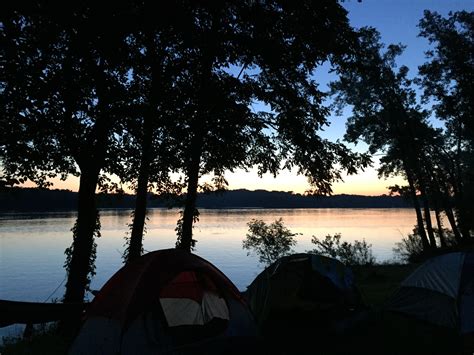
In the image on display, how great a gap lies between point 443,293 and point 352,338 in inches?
91.3

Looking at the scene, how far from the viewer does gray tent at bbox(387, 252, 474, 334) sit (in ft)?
28.6

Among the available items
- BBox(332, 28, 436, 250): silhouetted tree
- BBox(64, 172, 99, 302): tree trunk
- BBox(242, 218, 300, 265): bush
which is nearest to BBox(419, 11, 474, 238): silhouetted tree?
BBox(332, 28, 436, 250): silhouetted tree

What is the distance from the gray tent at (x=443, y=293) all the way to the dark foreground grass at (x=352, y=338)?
1.12 feet

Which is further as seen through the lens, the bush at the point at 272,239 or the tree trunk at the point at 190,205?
the bush at the point at 272,239

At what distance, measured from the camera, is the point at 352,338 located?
29.8 ft

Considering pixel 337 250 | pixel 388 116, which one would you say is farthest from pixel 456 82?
pixel 337 250

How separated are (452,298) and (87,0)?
10095 millimetres

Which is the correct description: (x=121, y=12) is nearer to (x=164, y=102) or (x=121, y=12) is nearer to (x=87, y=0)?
(x=87, y=0)

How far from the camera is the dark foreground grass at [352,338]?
27.1 ft

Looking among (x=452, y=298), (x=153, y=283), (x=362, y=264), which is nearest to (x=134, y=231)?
(x=153, y=283)

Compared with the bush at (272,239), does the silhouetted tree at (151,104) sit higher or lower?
higher

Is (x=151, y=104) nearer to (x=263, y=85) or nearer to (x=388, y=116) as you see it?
(x=263, y=85)

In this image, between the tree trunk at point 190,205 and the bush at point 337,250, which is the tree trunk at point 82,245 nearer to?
the tree trunk at point 190,205

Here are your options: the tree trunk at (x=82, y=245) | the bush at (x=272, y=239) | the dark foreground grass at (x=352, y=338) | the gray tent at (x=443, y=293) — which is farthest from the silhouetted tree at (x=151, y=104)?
the bush at (x=272, y=239)
